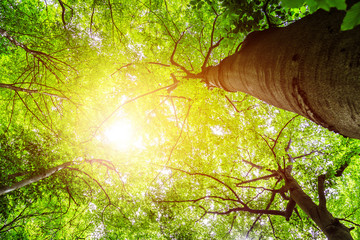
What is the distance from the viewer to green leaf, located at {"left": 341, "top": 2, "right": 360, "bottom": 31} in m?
0.46

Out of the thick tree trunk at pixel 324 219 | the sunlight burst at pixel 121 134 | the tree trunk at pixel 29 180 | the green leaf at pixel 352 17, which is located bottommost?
the thick tree trunk at pixel 324 219

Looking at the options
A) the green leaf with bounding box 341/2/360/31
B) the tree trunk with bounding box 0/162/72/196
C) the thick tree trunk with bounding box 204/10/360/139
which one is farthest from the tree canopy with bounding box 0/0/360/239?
the green leaf with bounding box 341/2/360/31

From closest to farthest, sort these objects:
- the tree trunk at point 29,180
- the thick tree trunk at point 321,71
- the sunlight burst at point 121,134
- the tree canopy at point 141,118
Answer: the thick tree trunk at point 321,71, the tree trunk at point 29,180, the tree canopy at point 141,118, the sunlight burst at point 121,134

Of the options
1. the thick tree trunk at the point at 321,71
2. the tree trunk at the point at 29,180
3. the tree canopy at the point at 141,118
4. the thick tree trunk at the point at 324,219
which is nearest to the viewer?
the thick tree trunk at the point at 321,71

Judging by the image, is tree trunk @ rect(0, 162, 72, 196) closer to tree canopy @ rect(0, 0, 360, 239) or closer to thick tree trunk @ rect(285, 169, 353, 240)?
tree canopy @ rect(0, 0, 360, 239)

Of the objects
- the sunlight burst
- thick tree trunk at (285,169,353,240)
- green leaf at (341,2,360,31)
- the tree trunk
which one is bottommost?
thick tree trunk at (285,169,353,240)

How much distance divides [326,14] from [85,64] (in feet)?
21.0

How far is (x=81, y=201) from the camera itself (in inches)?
315

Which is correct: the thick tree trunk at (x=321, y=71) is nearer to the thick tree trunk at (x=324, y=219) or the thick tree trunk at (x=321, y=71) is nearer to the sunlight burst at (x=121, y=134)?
the thick tree trunk at (x=324, y=219)

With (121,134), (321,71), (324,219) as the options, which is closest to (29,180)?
(121,134)

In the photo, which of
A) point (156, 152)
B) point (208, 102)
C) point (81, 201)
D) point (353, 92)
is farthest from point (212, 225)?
point (353, 92)

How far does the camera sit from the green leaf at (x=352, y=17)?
0.46 meters

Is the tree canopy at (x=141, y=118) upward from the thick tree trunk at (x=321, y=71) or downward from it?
upward

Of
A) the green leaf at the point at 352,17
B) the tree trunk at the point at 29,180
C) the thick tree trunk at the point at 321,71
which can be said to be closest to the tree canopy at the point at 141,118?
the tree trunk at the point at 29,180
